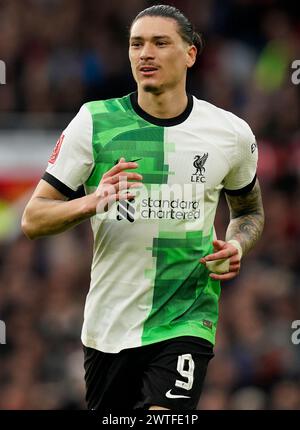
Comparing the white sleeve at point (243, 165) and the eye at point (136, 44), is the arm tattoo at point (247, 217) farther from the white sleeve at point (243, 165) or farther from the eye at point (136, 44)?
the eye at point (136, 44)

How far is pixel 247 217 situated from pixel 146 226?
89 cm

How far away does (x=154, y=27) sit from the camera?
22.5 feet

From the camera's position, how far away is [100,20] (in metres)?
16.0

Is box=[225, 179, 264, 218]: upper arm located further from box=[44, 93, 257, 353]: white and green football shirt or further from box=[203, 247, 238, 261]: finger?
box=[203, 247, 238, 261]: finger

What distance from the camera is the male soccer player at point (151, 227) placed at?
6.66m

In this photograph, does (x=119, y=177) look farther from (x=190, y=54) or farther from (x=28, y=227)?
(x=190, y=54)

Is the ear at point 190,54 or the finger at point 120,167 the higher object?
the ear at point 190,54

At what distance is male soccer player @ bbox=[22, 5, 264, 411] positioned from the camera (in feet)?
21.9

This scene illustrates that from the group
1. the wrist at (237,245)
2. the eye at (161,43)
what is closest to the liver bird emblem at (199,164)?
the wrist at (237,245)

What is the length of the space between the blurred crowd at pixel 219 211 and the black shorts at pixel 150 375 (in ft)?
17.6

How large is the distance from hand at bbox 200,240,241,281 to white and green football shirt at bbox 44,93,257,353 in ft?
0.68

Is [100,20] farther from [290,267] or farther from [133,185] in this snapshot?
[133,185]

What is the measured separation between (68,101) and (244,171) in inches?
314

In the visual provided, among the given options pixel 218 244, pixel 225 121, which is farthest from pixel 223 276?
pixel 225 121
